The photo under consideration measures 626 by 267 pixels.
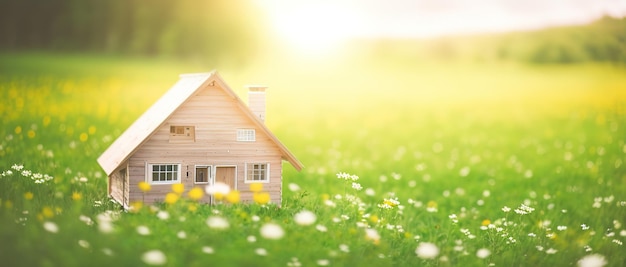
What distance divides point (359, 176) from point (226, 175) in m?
4.20

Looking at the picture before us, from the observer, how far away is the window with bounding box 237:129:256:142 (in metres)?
5.26

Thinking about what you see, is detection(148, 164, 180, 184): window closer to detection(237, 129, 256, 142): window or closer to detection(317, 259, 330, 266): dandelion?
detection(237, 129, 256, 142): window

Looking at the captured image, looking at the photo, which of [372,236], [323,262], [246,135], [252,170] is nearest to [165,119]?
[246,135]

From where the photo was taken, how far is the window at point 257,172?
210 inches

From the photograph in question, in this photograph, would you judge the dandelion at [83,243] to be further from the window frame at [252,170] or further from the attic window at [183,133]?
the window frame at [252,170]

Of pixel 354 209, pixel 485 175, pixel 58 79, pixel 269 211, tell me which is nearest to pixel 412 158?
pixel 485 175

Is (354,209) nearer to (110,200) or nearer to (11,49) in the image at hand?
(110,200)

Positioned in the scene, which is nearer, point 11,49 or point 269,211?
point 269,211

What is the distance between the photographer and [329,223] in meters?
5.64

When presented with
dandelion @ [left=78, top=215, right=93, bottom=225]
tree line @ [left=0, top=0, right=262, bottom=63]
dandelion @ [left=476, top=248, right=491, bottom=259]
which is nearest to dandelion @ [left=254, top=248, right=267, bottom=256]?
dandelion @ [left=78, top=215, right=93, bottom=225]

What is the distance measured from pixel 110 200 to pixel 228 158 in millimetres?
1563

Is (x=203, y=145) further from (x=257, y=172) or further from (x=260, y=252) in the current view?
(x=260, y=252)

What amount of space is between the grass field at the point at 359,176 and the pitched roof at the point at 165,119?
0.49 meters

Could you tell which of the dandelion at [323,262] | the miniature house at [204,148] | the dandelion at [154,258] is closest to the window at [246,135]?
the miniature house at [204,148]
